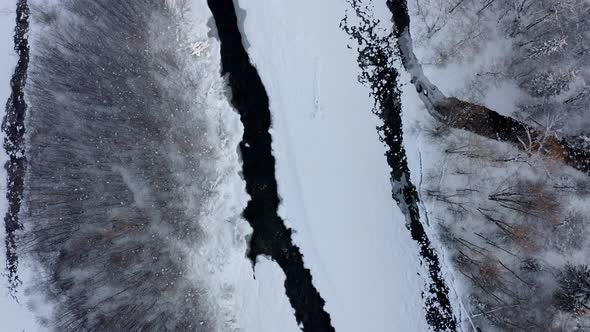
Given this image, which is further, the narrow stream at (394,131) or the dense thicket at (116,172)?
the narrow stream at (394,131)

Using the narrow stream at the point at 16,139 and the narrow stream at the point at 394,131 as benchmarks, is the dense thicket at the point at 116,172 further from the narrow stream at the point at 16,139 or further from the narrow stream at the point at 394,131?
the narrow stream at the point at 394,131

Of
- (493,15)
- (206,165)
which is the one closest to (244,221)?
(206,165)

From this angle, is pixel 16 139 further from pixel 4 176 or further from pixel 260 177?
pixel 260 177

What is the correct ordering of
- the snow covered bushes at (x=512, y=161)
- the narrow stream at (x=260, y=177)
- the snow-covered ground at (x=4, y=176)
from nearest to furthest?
the snow-covered ground at (x=4, y=176) < the snow covered bushes at (x=512, y=161) < the narrow stream at (x=260, y=177)

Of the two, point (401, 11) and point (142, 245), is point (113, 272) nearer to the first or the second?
point (142, 245)

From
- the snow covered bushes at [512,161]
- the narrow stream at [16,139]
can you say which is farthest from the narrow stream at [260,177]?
the narrow stream at [16,139]

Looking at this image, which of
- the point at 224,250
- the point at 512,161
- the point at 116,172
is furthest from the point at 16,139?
the point at 512,161

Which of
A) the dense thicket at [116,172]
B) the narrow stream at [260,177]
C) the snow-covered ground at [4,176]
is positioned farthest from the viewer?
the narrow stream at [260,177]
